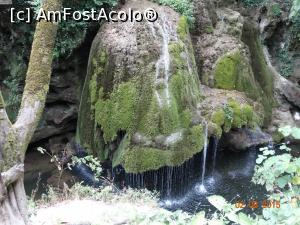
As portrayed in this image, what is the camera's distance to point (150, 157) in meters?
8.34

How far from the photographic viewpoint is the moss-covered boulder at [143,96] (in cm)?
841

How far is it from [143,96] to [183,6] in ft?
9.77

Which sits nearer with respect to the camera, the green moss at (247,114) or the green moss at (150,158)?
the green moss at (150,158)

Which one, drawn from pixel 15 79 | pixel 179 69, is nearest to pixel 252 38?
pixel 179 69

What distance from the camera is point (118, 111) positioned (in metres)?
8.70

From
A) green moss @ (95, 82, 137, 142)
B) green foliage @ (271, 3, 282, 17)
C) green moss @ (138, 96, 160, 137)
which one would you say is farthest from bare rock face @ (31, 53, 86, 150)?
green foliage @ (271, 3, 282, 17)

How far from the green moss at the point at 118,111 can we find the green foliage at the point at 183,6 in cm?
261

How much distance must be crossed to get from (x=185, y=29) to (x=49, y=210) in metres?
5.41

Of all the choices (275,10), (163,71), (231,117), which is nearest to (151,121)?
(163,71)

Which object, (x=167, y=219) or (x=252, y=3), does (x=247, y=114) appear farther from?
(x=167, y=219)

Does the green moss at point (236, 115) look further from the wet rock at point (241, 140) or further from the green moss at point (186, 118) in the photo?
the green moss at point (186, 118)

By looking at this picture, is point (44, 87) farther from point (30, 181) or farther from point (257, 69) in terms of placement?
point (257, 69)

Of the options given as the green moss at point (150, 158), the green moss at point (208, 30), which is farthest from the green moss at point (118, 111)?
the green moss at point (208, 30)

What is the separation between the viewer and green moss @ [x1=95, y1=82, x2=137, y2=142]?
28.2 ft
